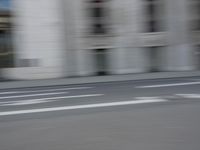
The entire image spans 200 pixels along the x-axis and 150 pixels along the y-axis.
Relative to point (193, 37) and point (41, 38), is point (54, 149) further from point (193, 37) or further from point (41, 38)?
point (193, 37)

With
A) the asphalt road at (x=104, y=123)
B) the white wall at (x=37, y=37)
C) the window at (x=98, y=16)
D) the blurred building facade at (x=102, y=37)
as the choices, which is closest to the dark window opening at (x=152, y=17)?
the blurred building facade at (x=102, y=37)

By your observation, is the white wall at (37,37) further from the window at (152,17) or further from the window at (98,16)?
the window at (152,17)

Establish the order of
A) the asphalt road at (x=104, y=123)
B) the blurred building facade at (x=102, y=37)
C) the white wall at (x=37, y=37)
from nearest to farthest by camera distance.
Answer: the asphalt road at (x=104, y=123)
the white wall at (x=37, y=37)
the blurred building facade at (x=102, y=37)

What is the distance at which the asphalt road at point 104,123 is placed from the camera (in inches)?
219

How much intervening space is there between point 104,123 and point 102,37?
12093 mm

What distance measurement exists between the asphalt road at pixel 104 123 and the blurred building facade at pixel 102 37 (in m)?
8.29

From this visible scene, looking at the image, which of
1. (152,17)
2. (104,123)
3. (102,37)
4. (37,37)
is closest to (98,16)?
(102,37)

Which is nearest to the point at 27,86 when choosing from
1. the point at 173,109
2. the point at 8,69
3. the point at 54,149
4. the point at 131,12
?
the point at 8,69

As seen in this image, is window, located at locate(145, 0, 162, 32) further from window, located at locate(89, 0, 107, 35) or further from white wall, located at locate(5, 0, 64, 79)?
white wall, located at locate(5, 0, 64, 79)

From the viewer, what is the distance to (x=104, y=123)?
6.82m

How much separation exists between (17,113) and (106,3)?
11.1 m

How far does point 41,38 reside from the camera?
18109 mm

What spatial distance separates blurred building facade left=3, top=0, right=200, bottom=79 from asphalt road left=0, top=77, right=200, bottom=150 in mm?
8291

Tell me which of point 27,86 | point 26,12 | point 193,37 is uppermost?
point 26,12
